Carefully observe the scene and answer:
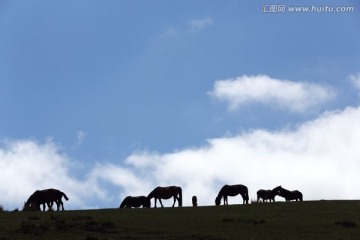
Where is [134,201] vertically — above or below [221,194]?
below

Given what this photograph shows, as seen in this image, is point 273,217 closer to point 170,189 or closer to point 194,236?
Answer: point 194,236

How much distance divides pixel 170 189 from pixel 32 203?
8.93 meters

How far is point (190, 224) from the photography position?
2678 cm

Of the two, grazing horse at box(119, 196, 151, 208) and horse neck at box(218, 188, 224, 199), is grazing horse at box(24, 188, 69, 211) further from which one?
horse neck at box(218, 188, 224, 199)

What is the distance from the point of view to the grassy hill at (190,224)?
2444 centimetres

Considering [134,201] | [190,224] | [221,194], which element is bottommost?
[190,224]

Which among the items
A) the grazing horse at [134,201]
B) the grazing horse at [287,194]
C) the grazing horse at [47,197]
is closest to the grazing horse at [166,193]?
the grazing horse at [134,201]

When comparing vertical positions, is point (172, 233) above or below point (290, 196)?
below

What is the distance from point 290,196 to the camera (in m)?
51.2

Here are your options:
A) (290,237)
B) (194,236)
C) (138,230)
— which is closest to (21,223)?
(138,230)

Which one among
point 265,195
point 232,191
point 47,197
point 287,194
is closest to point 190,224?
point 47,197

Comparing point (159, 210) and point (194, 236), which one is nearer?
point (194, 236)

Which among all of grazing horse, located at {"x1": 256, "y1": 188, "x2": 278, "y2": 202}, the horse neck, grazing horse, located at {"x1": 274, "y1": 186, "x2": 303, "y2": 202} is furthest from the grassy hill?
grazing horse, located at {"x1": 274, "y1": 186, "x2": 303, "y2": 202}

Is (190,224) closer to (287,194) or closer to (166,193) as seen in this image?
(166,193)
